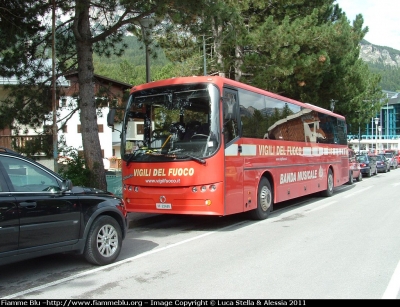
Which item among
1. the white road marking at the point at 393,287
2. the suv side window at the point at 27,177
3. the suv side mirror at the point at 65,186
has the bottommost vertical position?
the white road marking at the point at 393,287

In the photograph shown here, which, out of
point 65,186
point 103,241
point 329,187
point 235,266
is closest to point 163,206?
point 103,241

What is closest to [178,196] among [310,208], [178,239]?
[178,239]

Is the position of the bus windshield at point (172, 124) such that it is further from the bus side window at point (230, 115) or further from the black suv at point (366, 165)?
the black suv at point (366, 165)

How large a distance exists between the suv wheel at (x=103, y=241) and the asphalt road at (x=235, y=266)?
0.51ft

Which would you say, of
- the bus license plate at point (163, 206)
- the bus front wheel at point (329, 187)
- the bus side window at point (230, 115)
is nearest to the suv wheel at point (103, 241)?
the bus license plate at point (163, 206)

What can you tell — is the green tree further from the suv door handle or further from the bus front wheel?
the bus front wheel

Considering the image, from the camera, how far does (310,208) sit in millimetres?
13383

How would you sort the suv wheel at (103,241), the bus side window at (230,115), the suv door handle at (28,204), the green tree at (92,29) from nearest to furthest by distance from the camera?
1. the suv door handle at (28,204)
2. the suv wheel at (103,241)
3. the bus side window at (230,115)
4. the green tree at (92,29)

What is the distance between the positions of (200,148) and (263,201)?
9.26ft

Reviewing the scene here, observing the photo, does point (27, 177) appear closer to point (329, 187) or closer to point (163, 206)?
point (163, 206)

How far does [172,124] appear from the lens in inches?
387

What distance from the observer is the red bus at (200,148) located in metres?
9.18

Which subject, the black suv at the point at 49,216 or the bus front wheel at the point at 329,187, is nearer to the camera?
the black suv at the point at 49,216

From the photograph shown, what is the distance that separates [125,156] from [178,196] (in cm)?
179
